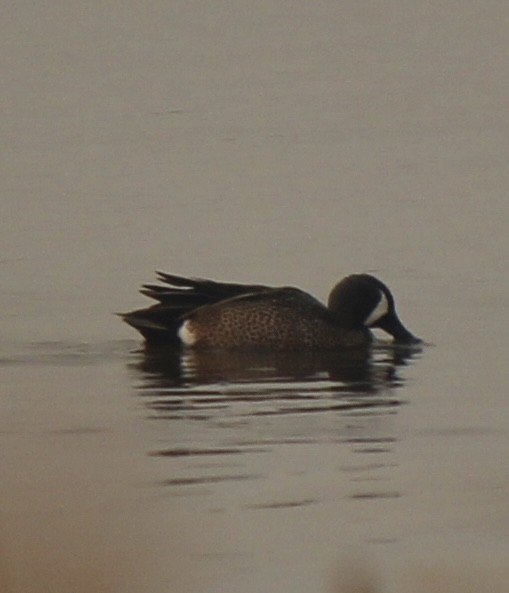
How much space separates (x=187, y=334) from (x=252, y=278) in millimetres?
1859

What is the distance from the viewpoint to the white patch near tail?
14.6 metres

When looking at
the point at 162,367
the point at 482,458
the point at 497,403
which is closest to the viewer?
the point at 482,458

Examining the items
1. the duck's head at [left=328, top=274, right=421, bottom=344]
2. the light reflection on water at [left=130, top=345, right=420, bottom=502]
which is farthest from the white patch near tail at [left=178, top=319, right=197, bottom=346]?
the duck's head at [left=328, top=274, right=421, bottom=344]

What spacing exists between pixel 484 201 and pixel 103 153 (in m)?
3.72

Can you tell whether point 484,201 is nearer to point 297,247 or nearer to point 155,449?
point 297,247

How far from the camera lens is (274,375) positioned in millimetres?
13602

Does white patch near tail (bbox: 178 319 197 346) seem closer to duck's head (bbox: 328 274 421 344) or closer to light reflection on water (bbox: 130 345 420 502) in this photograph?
light reflection on water (bbox: 130 345 420 502)

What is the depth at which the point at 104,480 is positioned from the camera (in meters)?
9.45

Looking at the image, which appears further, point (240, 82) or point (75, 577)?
point (240, 82)

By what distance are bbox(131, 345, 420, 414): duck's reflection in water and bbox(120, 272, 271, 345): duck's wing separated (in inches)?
4.4

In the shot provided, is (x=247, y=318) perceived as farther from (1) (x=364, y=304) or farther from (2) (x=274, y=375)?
(2) (x=274, y=375)

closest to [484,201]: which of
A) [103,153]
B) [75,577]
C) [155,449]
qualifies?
[103,153]

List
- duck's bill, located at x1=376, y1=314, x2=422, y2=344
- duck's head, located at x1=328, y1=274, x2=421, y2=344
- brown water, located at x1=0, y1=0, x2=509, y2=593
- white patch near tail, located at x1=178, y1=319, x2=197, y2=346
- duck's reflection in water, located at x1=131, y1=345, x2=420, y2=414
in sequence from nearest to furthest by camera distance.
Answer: brown water, located at x1=0, y1=0, x2=509, y2=593 < duck's reflection in water, located at x1=131, y1=345, x2=420, y2=414 < duck's bill, located at x1=376, y1=314, x2=422, y2=344 < white patch near tail, located at x1=178, y1=319, x2=197, y2=346 < duck's head, located at x1=328, y1=274, x2=421, y2=344

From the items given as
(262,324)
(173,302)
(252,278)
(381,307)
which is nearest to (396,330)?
(381,307)
